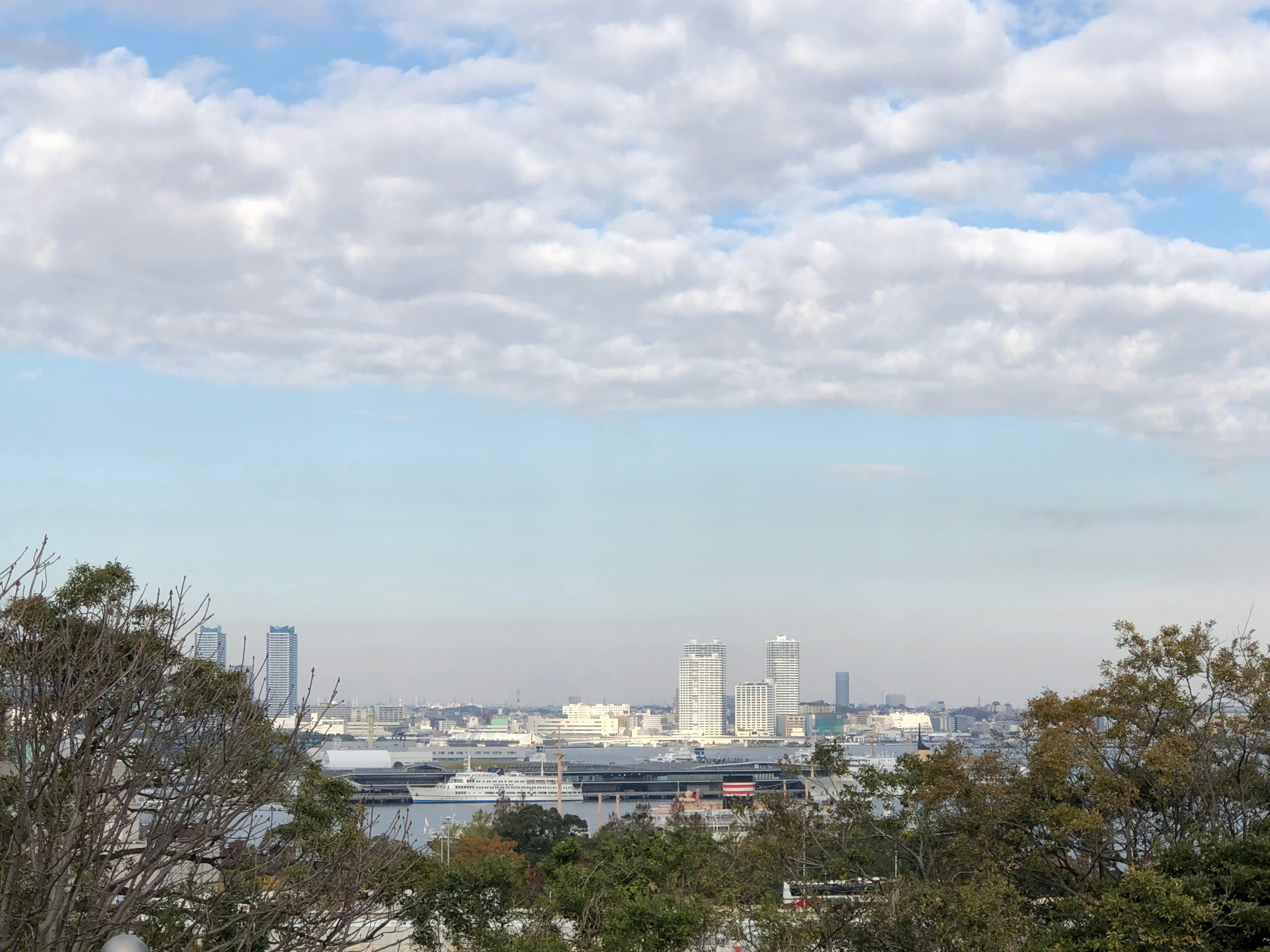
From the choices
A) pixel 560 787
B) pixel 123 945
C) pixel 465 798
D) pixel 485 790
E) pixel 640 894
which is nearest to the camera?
pixel 123 945

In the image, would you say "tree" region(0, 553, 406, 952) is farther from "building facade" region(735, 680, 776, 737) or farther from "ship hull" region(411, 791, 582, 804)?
"building facade" region(735, 680, 776, 737)

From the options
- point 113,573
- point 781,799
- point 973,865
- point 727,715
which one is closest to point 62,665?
point 113,573

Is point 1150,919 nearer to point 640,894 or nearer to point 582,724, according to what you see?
point 640,894

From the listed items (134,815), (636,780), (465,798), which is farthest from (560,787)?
(134,815)

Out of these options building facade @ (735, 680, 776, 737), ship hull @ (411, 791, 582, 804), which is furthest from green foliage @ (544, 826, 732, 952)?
building facade @ (735, 680, 776, 737)

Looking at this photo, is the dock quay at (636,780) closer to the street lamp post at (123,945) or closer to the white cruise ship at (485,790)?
the white cruise ship at (485,790)

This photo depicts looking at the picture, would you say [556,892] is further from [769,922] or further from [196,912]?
[196,912]
